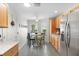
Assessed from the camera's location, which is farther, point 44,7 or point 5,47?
point 44,7

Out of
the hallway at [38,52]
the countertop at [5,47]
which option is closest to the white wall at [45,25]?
the hallway at [38,52]

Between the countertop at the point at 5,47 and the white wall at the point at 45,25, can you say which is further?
the white wall at the point at 45,25

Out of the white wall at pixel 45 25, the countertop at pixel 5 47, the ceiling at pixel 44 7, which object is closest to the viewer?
the countertop at pixel 5 47

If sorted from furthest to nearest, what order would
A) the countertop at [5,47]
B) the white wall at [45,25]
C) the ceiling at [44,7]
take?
the white wall at [45,25]
the ceiling at [44,7]
the countertop at [5,47]

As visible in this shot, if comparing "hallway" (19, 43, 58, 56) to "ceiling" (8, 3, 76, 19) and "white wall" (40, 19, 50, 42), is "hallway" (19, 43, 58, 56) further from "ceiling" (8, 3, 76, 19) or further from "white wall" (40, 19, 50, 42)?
"white wall" (40, 19, 50, 42)

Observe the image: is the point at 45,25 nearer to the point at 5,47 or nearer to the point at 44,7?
the point at 44,7

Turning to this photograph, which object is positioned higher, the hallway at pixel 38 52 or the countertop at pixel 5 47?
the countertop at pixel 5 47

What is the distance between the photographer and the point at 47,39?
10859mm

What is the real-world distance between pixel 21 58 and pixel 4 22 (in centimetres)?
197

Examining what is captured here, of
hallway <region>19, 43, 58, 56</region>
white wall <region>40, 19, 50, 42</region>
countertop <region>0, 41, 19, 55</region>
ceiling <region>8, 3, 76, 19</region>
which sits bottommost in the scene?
hallway <region>19, 43, 58, 56</region>

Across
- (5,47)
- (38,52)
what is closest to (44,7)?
(38,52)

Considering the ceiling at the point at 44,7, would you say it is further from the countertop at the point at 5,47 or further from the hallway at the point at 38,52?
the countertop at the point at 5,47

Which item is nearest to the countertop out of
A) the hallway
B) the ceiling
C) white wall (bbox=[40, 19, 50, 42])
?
the ceiling

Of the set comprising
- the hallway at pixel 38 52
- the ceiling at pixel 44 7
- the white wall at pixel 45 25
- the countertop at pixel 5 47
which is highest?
the ceiling at pixel 44 7
